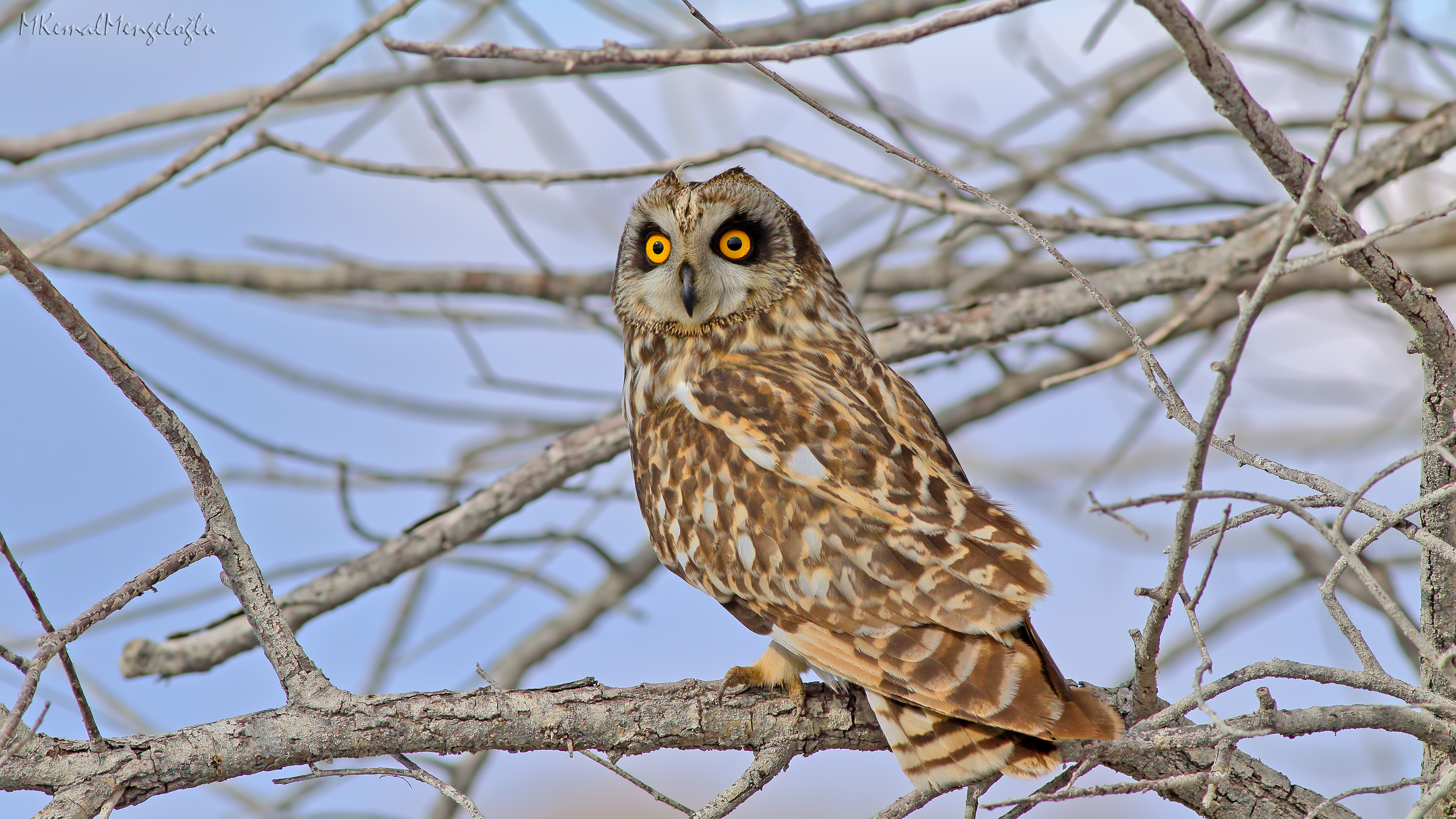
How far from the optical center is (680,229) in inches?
126

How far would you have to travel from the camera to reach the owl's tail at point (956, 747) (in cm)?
218

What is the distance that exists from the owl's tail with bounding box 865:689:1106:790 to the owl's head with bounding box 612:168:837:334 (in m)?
1.37

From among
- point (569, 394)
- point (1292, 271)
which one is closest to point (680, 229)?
point (569, 394)

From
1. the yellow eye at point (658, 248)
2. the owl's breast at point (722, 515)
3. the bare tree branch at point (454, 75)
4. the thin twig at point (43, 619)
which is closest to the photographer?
the thin twig at point (43, 619)

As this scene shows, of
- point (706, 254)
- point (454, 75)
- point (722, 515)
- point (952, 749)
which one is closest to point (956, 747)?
point (952, 749)

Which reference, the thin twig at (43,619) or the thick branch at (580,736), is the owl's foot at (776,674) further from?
the thin twig at (43,619)

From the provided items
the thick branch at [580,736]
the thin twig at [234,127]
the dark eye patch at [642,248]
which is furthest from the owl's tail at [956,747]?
the thin twig at [234,127]

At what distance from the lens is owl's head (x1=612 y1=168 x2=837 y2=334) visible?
3.23 metres

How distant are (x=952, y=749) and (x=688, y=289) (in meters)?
1.53

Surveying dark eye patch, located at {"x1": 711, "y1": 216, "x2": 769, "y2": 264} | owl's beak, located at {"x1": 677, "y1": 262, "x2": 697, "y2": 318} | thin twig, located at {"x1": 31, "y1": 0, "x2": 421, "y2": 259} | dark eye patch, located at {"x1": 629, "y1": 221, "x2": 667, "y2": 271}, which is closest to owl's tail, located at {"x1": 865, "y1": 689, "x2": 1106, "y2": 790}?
owl's beak, located at {"x1": 677, "y1": 262, "x2": 697, "y2": 318}

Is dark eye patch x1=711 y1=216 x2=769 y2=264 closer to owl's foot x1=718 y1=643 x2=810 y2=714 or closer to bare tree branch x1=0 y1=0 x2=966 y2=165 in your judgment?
bare tree branch x1=0 y1=0 x2=966 y2=165

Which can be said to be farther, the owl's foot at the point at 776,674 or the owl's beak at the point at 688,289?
the owl's beak at the point at 688,289

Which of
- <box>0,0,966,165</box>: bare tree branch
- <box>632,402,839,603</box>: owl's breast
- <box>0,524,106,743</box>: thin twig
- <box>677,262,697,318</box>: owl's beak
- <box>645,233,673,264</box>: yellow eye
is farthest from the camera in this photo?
<box>0,0,966,165</box>: bare tree branch

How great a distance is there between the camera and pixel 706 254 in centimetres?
327
